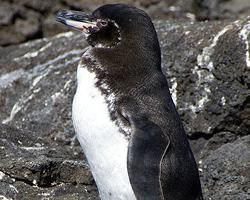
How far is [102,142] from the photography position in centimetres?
598

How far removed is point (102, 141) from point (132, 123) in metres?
0.22

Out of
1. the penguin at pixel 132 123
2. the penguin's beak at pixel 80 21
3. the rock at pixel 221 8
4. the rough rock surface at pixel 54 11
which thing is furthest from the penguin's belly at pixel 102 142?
the rock at pixel 221 8

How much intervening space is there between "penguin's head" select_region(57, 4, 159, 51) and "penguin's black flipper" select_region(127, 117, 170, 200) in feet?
2.16

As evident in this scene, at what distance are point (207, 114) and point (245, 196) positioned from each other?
1243 millimetres

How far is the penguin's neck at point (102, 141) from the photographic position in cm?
594

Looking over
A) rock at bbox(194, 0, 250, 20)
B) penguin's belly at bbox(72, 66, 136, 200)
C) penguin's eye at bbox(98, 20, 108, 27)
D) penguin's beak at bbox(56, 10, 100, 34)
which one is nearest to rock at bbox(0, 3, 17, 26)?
rock at bbox(194, 0, 250, 20)

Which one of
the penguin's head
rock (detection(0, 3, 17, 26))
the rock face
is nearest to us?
the penguin's head

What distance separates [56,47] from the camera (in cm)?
921

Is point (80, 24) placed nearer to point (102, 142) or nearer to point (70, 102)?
point (102, 142)

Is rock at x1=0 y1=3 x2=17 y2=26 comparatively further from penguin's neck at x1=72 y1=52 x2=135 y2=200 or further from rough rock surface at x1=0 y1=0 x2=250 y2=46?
penguin's neck at x1=72 y1=52 x2=135 y2=200

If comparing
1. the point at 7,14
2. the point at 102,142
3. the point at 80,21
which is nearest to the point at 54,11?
the point at 7,14

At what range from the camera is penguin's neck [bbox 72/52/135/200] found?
594cm

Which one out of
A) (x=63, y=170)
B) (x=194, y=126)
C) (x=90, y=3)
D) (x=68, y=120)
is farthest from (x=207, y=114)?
(x=90, y=3)

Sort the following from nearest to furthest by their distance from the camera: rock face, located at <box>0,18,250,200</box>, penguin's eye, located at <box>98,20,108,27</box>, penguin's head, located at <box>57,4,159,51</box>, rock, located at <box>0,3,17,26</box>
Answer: penguin's head, located at <box>57,4,159,51</box>
penguin's eye, located at <box>98,20,108,27</box>
rock face, located at <box>0,18,250,200</box>
rock, located at <box>0,3,17,26</box>
